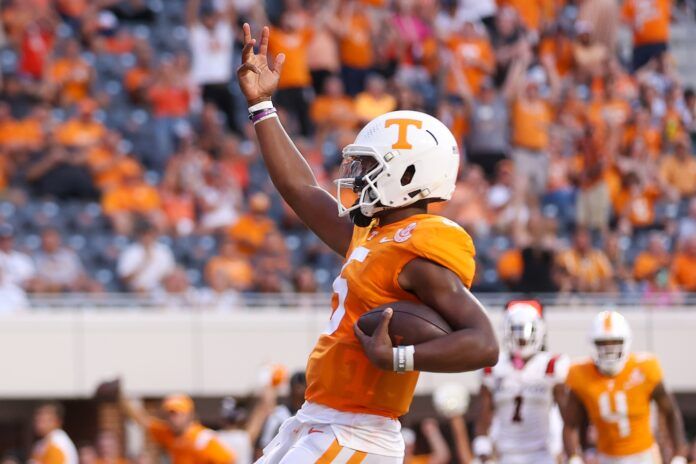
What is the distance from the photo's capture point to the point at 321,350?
4.72 m

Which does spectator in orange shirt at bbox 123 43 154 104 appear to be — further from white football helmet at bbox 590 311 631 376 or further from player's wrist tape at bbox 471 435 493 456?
white football helmet at bbox 590 311 631 376

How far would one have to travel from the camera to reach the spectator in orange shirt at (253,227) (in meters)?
14.4

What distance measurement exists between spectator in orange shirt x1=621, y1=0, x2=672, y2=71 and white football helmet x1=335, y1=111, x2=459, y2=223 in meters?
14.0

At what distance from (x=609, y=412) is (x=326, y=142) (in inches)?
251

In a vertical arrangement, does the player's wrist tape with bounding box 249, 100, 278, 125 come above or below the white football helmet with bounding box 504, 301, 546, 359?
above

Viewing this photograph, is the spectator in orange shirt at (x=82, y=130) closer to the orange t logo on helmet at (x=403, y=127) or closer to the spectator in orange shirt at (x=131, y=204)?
the spectator in orange shirt at (x=131, y=204)

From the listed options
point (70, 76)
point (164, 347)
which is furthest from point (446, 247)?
point (70, 76)

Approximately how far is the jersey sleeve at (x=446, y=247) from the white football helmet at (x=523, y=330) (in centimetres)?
580

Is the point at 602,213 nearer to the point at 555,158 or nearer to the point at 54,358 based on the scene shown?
the point at 555,158

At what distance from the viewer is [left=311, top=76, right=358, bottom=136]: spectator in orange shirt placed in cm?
1575

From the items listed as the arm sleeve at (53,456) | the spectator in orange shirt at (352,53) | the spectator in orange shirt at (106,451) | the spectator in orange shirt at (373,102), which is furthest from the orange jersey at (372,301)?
the spectator in orange shirt at (352,53)

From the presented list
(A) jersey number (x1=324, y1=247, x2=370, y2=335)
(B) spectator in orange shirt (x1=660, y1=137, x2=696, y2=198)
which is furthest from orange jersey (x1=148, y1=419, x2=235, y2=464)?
(B) spectator in orange shirt (x1=660, y1=137, x2=696, y2=198)

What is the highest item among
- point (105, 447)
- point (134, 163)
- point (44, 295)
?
point (134, 163)

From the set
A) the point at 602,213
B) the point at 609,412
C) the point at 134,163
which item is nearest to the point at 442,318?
the point at 609,412
